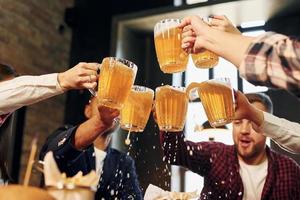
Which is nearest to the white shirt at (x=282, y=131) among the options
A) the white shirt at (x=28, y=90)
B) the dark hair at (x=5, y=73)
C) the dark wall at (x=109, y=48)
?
the white shirt at (x=28, y=90)

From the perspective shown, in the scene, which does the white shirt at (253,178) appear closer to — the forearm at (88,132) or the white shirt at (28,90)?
the forearm at (88,132)

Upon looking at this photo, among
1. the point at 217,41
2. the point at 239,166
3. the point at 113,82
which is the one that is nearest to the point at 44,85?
the point at 113,82

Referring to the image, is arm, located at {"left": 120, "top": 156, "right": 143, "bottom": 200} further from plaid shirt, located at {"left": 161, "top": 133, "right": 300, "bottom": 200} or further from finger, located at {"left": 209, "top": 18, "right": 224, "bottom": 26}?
finger, located at {"left": 209, "top": 18, "right": 224, "bottom": 26}

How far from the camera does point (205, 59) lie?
1495 mm

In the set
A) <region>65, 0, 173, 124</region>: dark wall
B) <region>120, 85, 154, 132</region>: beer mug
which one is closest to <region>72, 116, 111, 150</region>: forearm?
<region>120, 85, 154, 132</region>: beer mug

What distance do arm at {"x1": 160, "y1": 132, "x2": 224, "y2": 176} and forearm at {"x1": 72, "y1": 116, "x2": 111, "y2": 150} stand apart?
0.36 m

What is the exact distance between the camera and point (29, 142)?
420cm

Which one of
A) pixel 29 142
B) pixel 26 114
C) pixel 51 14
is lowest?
pixel 29 142

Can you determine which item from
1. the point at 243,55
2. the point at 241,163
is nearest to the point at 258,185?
the point at 241,163

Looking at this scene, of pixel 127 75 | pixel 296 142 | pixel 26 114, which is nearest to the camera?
pixel 127 75

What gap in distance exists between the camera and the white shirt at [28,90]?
1480 mm

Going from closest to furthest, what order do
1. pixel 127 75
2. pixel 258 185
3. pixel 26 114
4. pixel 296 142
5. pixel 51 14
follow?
pixel 127 75 < pixel 296 142 < pixel 258 185 < pixel 26 114 < pixel 51 14

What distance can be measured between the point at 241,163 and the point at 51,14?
10.6 ft

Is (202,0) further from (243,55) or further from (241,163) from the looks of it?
(243,55)
